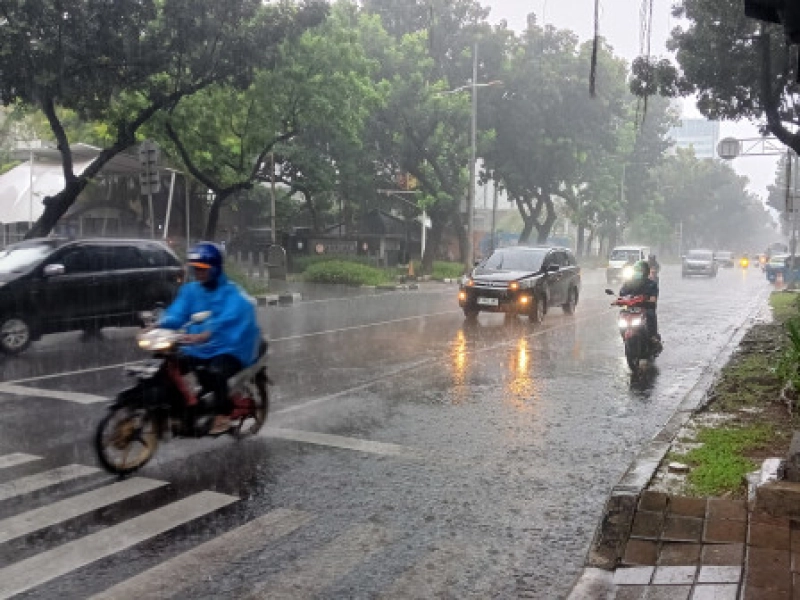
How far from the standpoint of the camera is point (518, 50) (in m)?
42.6

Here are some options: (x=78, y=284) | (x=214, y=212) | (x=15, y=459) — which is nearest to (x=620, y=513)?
(x=15, y=459)

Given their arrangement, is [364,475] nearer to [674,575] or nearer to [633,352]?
[674,575]

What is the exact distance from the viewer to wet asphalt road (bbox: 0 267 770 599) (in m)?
4.33

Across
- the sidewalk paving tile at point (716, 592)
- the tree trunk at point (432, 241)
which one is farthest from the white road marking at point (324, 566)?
the tree trunk at point (432, 241)

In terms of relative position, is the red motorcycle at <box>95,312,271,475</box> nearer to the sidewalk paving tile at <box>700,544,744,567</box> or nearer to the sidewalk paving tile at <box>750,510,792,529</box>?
the sidewalk paving tile at <box>700,544,744,567</box>

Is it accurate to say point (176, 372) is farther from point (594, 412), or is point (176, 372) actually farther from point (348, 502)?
point (594, 412)

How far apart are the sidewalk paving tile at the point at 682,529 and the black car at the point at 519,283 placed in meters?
12.5

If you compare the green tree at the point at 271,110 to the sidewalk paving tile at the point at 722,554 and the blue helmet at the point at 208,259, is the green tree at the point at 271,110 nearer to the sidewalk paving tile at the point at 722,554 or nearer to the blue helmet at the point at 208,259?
the blue helmet at the point at 208,259

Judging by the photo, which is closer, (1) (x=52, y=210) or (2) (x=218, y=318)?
(2) (x=218, y=318)

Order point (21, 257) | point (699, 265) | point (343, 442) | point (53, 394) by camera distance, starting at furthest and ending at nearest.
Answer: point (699, 265), point (21, 257), point (53, 394), point (343, 442)

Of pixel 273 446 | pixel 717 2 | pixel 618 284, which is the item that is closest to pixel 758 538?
pixel 273 446

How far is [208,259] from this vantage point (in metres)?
6.49

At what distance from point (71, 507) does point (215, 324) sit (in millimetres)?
1816

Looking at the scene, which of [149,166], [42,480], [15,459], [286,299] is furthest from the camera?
[286,299]
